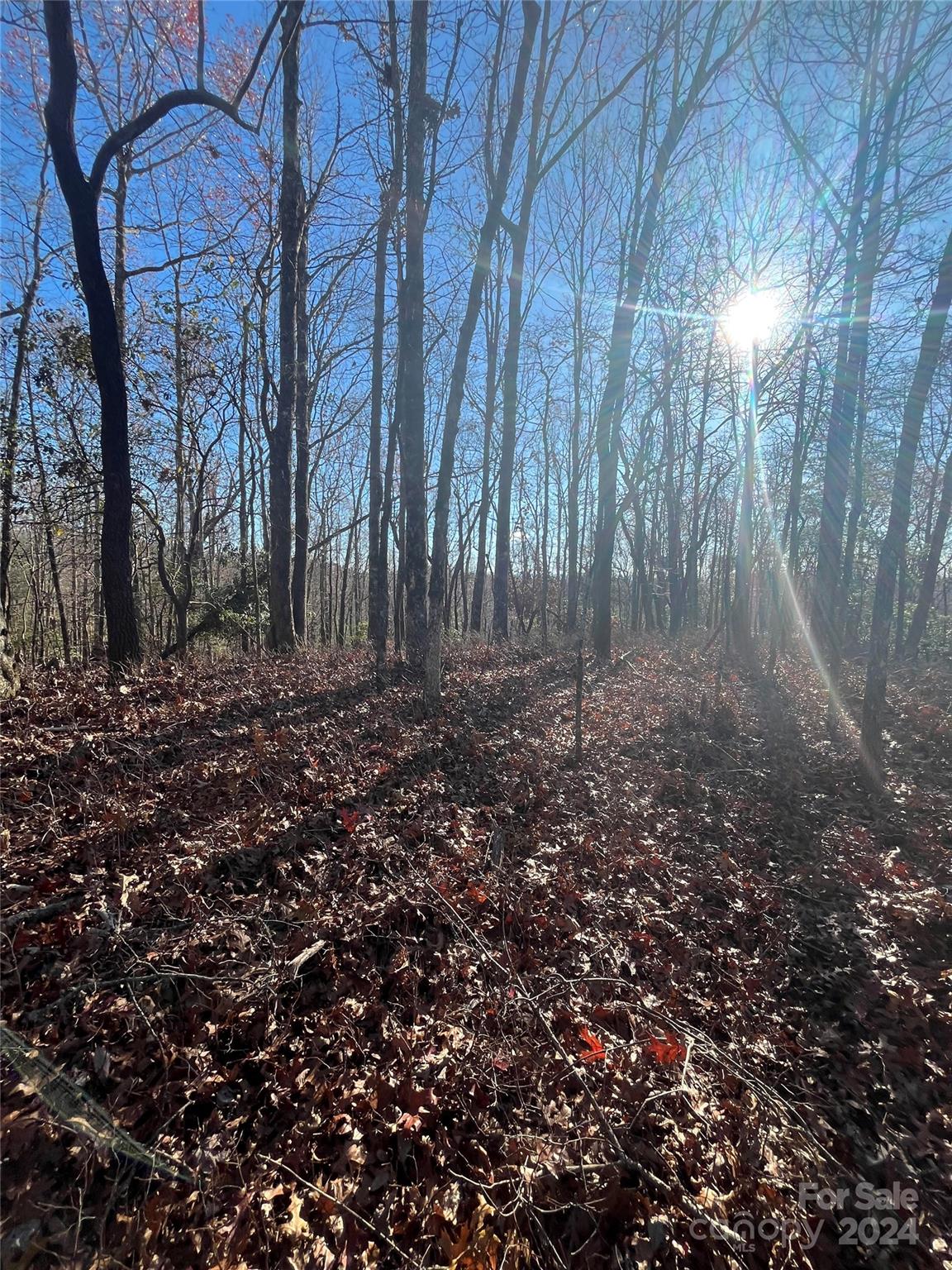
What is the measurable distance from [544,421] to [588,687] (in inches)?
699

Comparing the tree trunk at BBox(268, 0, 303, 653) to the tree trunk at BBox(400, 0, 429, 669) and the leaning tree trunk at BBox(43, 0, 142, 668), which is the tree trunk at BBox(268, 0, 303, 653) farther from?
the leaning tree trunk at BBox(43, 0, 142, 668)

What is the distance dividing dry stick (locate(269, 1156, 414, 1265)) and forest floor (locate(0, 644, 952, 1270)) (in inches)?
0.4

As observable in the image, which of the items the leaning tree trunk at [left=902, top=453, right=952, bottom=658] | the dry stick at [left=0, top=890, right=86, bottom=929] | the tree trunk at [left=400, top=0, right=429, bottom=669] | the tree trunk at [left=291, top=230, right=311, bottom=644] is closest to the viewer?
the dry stick at [left=0, top=890, right=86, bottom=929]

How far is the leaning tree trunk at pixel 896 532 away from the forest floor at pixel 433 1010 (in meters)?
1.44

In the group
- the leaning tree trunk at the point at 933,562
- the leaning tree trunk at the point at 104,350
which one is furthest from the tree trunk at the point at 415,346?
the leaning tree trunk at the point at 933,562

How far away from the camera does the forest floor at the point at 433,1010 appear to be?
6.51 feet

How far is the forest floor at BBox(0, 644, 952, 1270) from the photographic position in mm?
1985

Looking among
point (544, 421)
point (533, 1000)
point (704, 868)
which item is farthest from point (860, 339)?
point (544, 421)

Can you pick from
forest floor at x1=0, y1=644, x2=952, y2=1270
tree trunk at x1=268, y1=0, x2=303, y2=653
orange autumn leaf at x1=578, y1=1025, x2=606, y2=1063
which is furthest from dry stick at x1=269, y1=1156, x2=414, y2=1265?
tree trunk at x1=268, y1=0, x2=303, y2=653

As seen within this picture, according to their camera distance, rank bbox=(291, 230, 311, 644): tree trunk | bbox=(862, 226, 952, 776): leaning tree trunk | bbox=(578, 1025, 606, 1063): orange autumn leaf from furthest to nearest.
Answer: bbox=(291, 230, 311, 644): tree trunk, bbox=(862, 226, 952, 776): leaning tree trunk, bbox=(578, 1025, 606, 1063): orange autumn leaf

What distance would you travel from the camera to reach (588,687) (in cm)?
1006

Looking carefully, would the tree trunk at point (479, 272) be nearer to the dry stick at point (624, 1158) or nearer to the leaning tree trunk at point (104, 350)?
the leaning tree trunk at point (104, 350)

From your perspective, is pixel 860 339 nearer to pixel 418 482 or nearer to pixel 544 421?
pixel 418 482

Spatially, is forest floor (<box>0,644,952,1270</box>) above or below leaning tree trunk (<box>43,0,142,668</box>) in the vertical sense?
below
